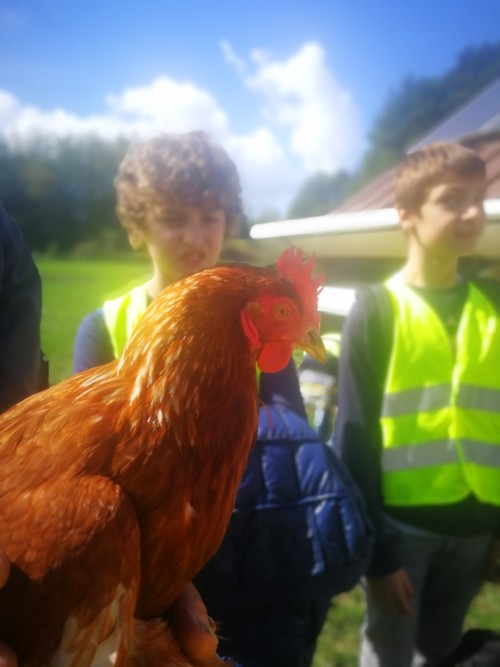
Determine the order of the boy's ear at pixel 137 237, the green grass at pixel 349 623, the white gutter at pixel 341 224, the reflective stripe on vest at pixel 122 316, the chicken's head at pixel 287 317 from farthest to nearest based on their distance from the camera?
the green grass at pixel 349 623 < the white gutter at pixel 341 224 < the boy's ear at pixel 137 237 < the reflective stripe on vest at pixel 122 316 < the chicken's head at pixel 287 317

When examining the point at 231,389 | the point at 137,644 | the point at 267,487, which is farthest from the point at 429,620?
the point at 231,389

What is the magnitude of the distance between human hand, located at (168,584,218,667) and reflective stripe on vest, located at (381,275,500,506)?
96 cm

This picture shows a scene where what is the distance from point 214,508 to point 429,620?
1562mm

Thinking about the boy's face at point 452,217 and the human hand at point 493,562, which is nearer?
the boy's face at point 452,217

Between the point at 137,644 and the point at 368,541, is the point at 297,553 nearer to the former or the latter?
the point at 368,541

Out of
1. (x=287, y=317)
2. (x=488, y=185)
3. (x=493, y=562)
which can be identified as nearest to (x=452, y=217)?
(x=488, y=185)

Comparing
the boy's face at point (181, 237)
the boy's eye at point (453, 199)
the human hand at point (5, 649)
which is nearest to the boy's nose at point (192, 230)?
the boy's face at point (181, 237)

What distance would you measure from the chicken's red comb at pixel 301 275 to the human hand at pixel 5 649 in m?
0.65

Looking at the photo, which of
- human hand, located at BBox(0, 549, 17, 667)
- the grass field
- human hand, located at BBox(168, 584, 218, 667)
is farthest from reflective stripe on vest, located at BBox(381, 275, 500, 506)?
human hand, located at BBox(0, 549, 17, 667)

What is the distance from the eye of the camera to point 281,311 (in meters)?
0.93

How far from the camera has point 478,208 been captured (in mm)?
1675

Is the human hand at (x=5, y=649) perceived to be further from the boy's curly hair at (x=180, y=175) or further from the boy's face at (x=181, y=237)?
the boy's curly hair at (x=180, y=175)

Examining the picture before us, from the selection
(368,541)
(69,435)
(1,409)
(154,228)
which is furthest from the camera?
(154,228)

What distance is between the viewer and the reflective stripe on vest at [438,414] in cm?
170
